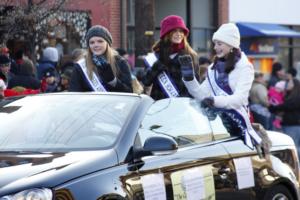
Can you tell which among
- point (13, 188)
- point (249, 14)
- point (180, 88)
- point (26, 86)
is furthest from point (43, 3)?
point (249, 14)

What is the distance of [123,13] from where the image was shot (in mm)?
17531

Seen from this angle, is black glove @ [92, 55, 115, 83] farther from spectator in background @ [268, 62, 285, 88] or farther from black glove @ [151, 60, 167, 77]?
spectator in background @ [268, 62, 285, 88]

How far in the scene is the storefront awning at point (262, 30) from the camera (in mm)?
21984

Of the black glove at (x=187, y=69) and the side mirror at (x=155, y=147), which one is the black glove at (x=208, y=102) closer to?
the black glove at (x=187, y=69)

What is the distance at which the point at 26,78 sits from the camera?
10.8 m

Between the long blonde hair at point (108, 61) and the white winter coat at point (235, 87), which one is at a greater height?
the long blonde hair at point (108, 61)

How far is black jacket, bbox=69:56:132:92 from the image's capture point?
7582mm

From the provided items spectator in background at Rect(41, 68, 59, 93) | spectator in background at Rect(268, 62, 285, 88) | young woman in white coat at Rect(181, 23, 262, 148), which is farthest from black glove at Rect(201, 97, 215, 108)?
spectator in background at Rect(268, 62, 285, 88)

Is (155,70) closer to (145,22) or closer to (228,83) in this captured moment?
(228,83)

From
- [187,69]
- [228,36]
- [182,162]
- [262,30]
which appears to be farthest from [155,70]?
[262,30]

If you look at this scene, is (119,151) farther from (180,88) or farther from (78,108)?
(180,88)

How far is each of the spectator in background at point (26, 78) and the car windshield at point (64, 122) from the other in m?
4.50

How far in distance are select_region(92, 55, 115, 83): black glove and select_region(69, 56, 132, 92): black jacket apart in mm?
95

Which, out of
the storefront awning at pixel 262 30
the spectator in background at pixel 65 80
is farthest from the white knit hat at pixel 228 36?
the storefront awning at pixel 262 30
